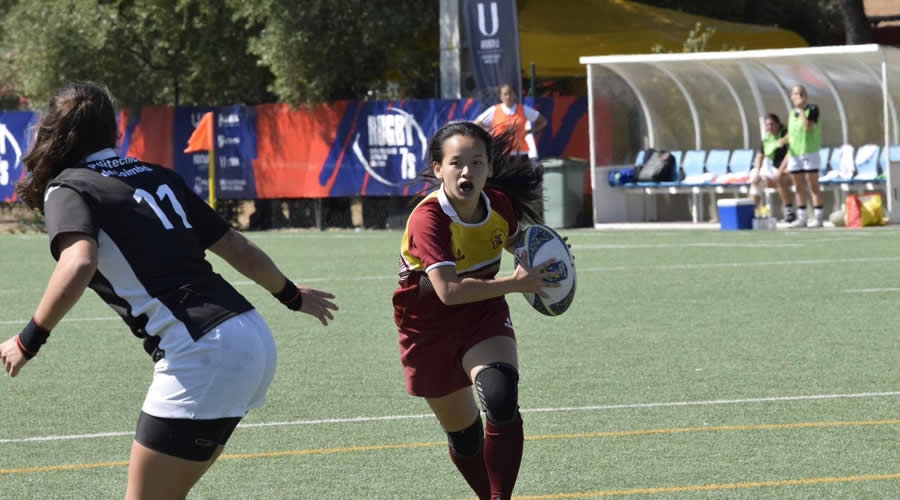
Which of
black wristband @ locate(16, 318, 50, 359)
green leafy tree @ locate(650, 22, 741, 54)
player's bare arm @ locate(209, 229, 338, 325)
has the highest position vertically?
green leafy tree @ locate(650, 22, 741, 54)

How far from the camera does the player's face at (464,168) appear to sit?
594 cm

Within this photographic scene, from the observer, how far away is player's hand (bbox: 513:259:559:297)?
580cm

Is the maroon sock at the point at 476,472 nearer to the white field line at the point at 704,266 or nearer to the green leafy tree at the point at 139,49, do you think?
the white field line at the point at 704,266

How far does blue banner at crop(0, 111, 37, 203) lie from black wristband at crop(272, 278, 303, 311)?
959 inches

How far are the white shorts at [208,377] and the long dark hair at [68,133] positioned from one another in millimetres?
648

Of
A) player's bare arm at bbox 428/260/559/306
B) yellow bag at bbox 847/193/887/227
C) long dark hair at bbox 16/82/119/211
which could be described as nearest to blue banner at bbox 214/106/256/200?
yellow bag at bbox 847/193/887/227

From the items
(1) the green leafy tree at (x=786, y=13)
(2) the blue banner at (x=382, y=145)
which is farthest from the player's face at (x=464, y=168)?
(1) the green leafy tree at (x=786, y=13)

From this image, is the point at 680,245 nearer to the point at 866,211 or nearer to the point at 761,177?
the point at 866,211

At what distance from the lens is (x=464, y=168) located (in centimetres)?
596

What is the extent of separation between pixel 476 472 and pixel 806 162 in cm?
1739

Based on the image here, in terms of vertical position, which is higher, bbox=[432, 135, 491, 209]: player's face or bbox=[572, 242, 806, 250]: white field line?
bbox=[432, 135, 491, 209]: player's face

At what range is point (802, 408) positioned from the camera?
832 cm

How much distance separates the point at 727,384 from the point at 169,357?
17.3ft

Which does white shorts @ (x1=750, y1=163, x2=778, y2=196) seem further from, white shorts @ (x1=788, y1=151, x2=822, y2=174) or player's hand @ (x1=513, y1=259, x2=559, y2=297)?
player's hand @ (x1=513, y1=259, x2=559, y2=297)
